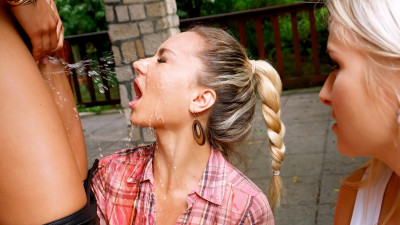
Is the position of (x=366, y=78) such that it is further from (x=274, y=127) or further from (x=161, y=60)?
(x=161, y=60)

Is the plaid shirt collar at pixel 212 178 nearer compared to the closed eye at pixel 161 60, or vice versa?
the plaid shirt collar at pixel 212 178

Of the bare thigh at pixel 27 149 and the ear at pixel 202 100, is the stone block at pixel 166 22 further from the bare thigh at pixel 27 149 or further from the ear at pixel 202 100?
the bare thigh at pixel 27 149

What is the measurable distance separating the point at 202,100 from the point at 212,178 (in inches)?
12.1

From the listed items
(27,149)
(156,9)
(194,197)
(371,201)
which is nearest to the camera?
(27,149)

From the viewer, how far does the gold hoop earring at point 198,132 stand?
1767 millimetres

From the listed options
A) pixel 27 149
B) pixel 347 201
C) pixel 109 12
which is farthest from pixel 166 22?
pixel 27 149

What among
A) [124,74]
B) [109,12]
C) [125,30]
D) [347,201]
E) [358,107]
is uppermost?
[358,107]

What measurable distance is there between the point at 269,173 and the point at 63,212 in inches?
134

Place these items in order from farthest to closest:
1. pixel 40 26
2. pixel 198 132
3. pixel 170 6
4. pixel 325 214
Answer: pixel 170 6 < pixel 325 214 < pixel 198 132 < pixel 40 26

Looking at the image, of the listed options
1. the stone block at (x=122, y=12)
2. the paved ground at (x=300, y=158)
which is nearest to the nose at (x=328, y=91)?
the paved ground at (x=300, y=158)

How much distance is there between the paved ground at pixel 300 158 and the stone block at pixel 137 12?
126cm

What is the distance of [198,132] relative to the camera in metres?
1.78

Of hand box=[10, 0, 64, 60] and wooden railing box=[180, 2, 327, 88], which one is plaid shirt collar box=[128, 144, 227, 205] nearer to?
hand box=[10, 0, 64, 60]

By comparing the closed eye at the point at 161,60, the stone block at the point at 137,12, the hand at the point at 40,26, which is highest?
the hand at the point at 40,26
